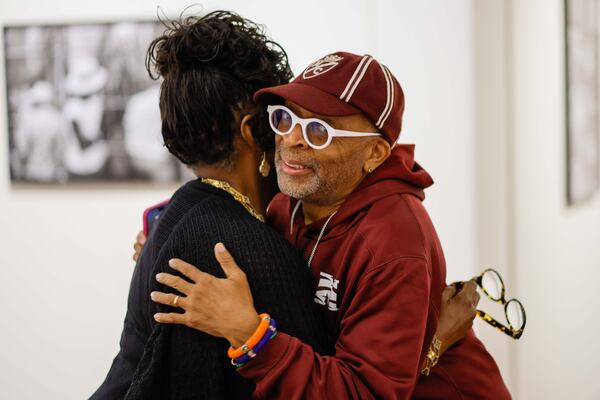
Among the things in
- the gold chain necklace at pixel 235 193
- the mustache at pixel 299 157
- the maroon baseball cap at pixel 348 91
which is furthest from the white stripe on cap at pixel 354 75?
the gold chain necklace at pixel 235 193

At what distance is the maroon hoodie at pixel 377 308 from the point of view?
1.33 metres

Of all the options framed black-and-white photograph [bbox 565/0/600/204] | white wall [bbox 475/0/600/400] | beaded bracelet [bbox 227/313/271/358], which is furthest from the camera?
framed black-and-white photograph [bbox 565/0/600/204]

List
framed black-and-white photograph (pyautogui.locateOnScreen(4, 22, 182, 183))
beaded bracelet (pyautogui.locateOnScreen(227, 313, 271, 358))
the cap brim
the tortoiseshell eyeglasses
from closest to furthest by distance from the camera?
beaded bracelet (pyautogui.locateOnScreen(227, 313, 271, 358)), the cap brim, the tortoiseshell eyeglasses, framed black-and-white photograph (pyautogui.locateOnScreen(4, 22, 182, 183))

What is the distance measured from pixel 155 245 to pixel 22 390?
2.56m

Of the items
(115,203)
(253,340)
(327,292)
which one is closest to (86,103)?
(115,203)

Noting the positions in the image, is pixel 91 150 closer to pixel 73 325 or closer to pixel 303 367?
pixel 73 325

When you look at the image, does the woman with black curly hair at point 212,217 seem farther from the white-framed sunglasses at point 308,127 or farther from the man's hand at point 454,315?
the man's hand at point 454,315

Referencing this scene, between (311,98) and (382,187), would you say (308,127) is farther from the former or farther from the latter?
(382,187)

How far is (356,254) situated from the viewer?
58.4 inches

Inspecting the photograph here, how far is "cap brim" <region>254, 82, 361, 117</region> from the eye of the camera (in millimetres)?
1492

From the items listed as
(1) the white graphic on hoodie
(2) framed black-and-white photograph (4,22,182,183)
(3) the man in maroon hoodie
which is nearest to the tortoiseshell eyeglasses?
(3) the man in maroon hoodie

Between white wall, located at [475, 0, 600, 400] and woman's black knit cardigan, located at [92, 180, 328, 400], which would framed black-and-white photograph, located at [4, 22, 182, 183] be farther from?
woman's black knit cardigan, located at [92, 180, 328, 400]

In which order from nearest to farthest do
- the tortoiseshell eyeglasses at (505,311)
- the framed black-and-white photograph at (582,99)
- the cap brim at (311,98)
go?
1. the cap brim at (311,98)
2. the tortoiseshell eyeglasses at (505,311)
3. the framed black-and-white photograph at (582,99)

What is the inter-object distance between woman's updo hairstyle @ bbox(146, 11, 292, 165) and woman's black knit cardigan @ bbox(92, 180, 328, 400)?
138 mm
